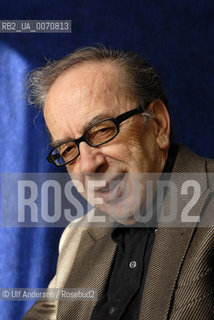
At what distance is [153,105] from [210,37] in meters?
0.66

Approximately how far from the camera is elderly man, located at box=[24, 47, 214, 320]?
1.20 meters

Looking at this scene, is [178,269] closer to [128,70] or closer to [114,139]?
[114,139]

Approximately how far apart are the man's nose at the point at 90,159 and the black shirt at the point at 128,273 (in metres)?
0.22

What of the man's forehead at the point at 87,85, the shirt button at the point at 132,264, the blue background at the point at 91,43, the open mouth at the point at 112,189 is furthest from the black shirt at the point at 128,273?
the blue background at the point at 91,43

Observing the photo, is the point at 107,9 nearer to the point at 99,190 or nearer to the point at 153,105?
the point at 153,105

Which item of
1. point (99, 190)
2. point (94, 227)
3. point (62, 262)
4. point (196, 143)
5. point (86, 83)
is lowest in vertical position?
point (62, 262)

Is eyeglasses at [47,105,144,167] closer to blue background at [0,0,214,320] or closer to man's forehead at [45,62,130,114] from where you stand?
man's forehead at [45,62,130,114]

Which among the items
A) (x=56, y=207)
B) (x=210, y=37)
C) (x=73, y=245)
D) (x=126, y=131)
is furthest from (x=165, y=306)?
(x=210, y=37)

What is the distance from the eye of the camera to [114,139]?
1332 mm

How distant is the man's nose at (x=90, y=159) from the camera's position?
1.31 meters

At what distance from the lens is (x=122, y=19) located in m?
1.89

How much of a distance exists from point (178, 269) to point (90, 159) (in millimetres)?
414

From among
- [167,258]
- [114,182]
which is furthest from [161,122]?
[167,258]

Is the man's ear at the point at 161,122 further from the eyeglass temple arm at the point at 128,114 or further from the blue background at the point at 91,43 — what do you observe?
the blue background at the point at 91,43
